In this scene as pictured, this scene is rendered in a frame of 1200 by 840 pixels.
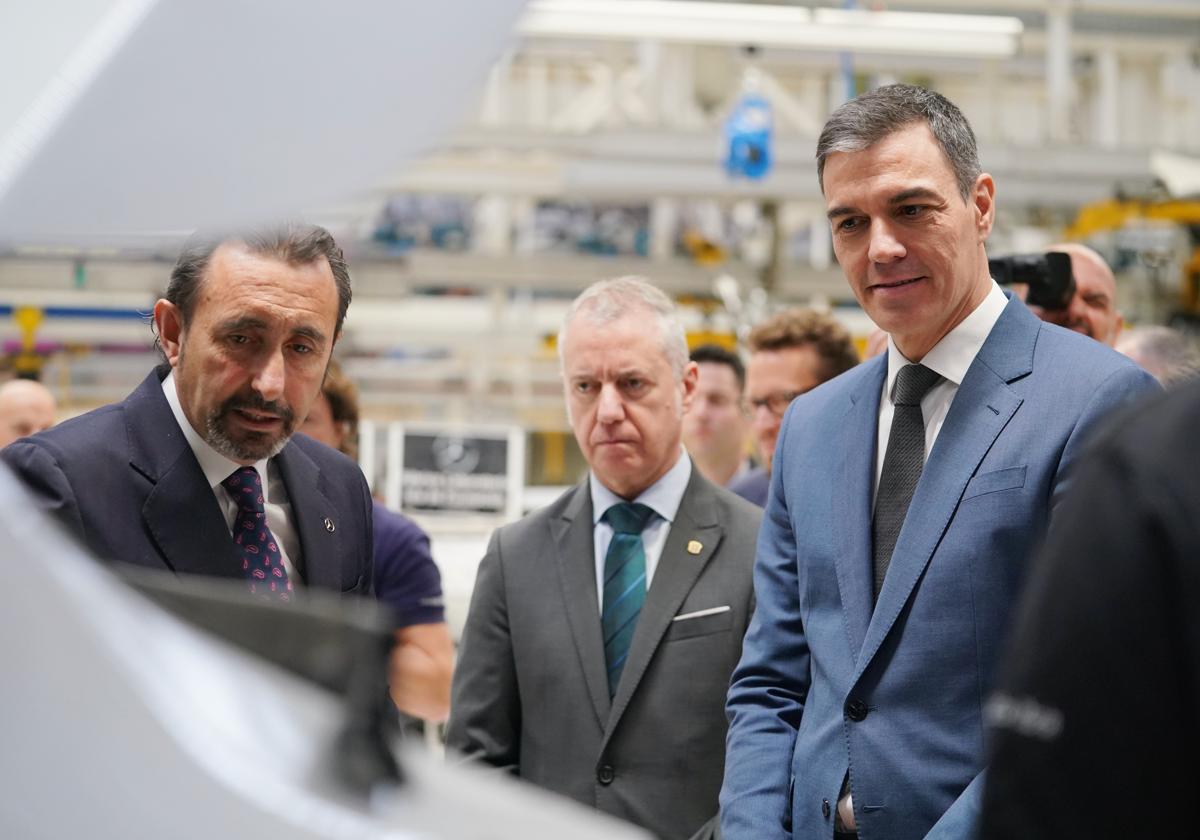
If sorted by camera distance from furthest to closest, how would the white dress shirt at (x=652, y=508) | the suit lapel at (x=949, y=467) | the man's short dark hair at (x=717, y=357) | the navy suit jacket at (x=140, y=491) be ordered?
1. the man's short dark hair at (x=717, y=357)
2. the white dress shirt at (x=652, y=508)
3. the suit lapel at (x=949, y=467)
4. the navy suit jacket at (x=140, y=491)

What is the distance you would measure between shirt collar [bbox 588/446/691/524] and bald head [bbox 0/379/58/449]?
8.94 feet

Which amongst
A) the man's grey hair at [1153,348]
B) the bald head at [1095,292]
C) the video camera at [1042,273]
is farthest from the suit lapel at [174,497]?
the man's grey hair at [1153,348]

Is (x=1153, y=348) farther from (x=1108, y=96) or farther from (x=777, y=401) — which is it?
(x=1108, y=96)

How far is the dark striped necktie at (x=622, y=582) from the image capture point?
90.0 inches

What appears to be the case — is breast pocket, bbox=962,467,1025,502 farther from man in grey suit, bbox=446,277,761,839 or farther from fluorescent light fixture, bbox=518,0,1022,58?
fluorescent light fixture, bbox=518,0,1022,58

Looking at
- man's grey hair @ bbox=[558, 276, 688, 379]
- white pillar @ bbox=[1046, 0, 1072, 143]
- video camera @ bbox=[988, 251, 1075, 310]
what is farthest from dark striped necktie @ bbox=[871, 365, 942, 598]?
white pillar @ bbox=[1046, 0, 1072, 143]

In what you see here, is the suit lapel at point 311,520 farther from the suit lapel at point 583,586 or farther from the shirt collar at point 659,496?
the shirt collar at point 659,496

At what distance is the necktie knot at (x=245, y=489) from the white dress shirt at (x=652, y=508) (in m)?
1.00

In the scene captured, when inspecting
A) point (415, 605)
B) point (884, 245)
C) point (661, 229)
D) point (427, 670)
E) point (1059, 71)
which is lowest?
point (427, 670)

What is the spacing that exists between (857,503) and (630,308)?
0.89 meters

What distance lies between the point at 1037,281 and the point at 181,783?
91.0 inches

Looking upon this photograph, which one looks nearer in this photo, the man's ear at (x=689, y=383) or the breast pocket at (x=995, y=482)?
the breast pocket at (x=995, y=482)

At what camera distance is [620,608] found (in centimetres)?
232

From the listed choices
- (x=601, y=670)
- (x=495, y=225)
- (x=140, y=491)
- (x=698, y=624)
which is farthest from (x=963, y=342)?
(x=495, y=225)
